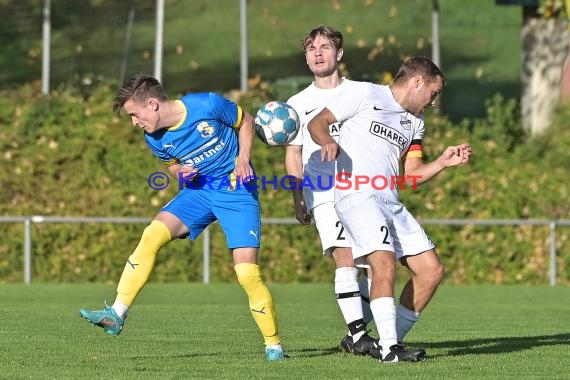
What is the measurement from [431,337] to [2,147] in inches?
427

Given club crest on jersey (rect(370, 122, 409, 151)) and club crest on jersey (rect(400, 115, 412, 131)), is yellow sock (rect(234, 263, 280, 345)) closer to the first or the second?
club crest on jersey (rect(370, 122, 409, 151))

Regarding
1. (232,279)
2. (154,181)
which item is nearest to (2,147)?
(154,181)

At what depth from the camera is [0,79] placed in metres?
25.1

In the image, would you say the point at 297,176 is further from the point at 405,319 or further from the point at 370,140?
the point at 405,319

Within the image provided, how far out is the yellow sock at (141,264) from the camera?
928 centimetres

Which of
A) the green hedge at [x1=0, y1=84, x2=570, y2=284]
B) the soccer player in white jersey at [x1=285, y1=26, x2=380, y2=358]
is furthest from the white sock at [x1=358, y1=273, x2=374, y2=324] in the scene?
the green hedge at [x1=0, y1=84, x2=570, y2=284]

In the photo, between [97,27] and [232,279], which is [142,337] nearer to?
[232,279]

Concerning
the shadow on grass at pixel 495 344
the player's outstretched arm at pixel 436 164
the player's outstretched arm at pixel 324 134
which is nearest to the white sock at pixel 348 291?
the shadow on grass at pixel 495 344

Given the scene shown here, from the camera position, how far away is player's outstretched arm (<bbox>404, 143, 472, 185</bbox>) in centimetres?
910

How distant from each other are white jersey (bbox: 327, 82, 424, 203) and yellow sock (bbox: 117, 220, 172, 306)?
120 centimetres

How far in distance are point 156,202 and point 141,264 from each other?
10924mm

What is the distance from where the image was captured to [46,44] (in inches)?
926

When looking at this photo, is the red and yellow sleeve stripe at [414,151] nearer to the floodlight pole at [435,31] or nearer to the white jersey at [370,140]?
the white jersey at [370,140]

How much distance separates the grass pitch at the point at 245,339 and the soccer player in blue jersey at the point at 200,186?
0.40 meters
